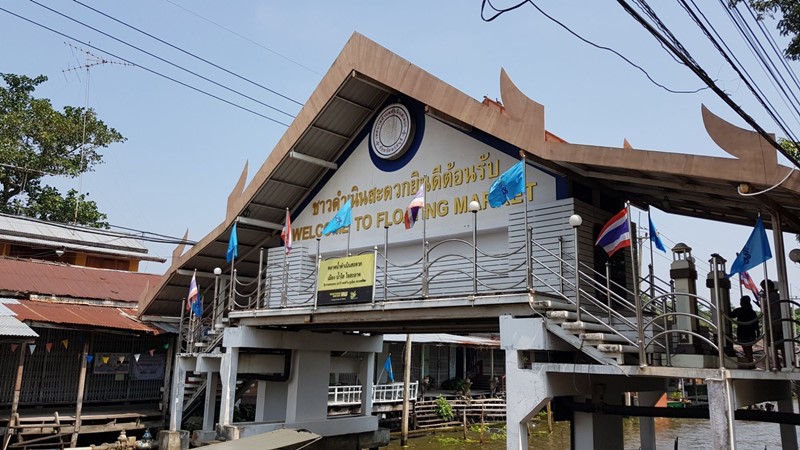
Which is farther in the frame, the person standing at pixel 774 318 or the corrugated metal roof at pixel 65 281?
the corrugated metal roof at pixel 65 281

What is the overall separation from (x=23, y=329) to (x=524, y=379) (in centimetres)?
1168

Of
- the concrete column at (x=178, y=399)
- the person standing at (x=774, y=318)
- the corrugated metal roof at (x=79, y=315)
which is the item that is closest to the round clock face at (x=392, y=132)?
the concrete column at (x=178, y=399)

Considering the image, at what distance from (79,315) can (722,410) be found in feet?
50.4

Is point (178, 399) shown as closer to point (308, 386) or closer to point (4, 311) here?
point (308, 386)

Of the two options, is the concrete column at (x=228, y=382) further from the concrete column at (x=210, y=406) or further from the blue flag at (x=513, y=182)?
the blue flag at (x=513, y=182)

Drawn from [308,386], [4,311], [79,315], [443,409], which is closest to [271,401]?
[308,386]

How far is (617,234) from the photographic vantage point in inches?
388

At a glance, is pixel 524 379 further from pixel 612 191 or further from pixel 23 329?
pixel 23 329

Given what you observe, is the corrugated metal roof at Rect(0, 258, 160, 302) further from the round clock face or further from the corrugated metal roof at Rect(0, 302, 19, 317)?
the round clock face

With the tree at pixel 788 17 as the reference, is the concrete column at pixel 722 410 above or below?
below

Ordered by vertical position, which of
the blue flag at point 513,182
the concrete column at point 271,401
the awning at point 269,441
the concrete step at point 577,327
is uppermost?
the blue flag at point 513,182

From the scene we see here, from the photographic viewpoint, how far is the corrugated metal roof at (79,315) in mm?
15750

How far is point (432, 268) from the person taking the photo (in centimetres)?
1338

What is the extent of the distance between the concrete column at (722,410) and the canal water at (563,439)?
11188 mm
